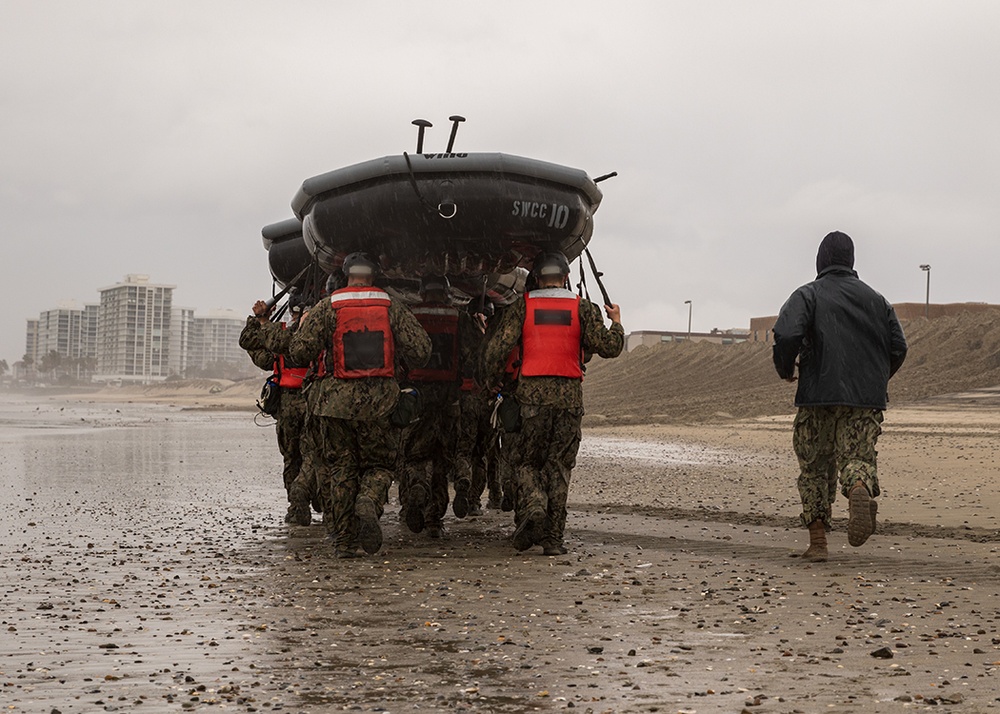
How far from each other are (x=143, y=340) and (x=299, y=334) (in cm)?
20238

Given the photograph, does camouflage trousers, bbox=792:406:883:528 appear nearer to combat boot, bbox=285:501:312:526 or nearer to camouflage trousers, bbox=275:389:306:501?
combat boot, bbox=285:501:312:526

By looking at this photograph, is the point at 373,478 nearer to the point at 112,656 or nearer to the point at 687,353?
the point at 112,656

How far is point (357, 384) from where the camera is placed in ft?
24.1

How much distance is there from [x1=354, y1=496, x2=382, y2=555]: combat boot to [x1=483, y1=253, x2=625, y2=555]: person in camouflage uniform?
0.91 metres

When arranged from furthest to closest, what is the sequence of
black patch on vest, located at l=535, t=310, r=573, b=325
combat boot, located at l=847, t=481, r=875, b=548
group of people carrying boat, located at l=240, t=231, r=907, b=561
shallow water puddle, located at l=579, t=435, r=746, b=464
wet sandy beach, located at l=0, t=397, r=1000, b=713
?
shallow water puddle, located at l=579, t=435, r=746, b=464, black patch on vest, located at l=535, t=310, r=573, b=325, group of people carrying boat, located at l=240, t=231, r=907, b=561, combat boot, located at l=847, t=481, r=875, b=548, wet sandy beach, located at l=0, t=397, r=1000, b=713

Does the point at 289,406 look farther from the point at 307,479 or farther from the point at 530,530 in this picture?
the point at 530,530

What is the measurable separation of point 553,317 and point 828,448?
200 centimetres

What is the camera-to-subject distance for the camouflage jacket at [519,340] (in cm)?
747

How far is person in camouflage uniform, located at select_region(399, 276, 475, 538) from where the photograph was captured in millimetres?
8344

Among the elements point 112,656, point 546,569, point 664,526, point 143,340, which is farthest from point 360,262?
point 143,340

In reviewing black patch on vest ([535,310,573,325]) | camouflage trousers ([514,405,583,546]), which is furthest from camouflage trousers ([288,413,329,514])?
black patch on vest ([535,310,573,325])

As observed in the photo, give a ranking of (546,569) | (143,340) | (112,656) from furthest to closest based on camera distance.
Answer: (143,340), (546,569), (112,656)

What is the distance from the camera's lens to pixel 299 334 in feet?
24.3

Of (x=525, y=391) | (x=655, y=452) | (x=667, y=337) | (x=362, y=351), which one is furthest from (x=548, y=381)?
(x=667, y=337)
